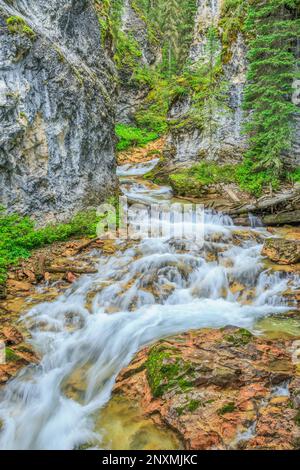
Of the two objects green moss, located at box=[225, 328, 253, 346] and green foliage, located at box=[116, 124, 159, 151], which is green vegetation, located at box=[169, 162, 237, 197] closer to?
green foliage, located at box=[116, 124, 159, 151]

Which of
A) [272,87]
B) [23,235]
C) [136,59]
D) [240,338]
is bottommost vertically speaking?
[240,338]

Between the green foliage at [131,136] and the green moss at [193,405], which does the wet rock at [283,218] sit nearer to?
the green moss at [193,405]

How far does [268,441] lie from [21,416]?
10.9 ft

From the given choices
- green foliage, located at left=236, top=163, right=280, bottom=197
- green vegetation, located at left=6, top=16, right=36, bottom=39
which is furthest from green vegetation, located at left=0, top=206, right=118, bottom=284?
green foliage, located at left=236, top=163, right=280, bottom=197

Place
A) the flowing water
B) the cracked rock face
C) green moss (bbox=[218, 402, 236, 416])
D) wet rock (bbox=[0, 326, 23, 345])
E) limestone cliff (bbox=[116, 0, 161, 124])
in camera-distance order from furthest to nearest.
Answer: limestone cliff (bbox=[116, 0, 161, 124]), the cracked rock face, wet rock (bbox=[0, 326, 23, 345]), the flowing water, green moss (bbox=[218, 402, 236, 416])

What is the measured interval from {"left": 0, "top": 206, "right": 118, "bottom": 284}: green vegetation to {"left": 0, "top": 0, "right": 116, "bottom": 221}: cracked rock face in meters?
0.40

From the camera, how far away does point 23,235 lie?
9625 millimetres

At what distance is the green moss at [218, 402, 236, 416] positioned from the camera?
412 centimetres

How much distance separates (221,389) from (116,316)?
3.20m

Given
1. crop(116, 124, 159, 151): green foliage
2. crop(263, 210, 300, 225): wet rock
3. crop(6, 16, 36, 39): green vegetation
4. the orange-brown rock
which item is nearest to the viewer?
the orange-brown rock

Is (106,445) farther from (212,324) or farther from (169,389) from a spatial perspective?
(212,324)

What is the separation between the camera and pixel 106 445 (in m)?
4.10

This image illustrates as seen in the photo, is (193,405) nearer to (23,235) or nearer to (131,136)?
(23,235)

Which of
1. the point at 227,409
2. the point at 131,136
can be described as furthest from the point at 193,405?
the point at 131,136
